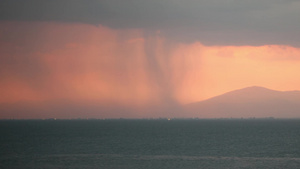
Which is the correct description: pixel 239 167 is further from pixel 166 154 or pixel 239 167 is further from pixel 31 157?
pixel 31 157

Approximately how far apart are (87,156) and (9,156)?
15.6 metres

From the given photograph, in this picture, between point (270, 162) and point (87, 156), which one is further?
point (87, 156)

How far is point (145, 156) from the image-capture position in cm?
7781

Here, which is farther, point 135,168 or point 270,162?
point 270,162

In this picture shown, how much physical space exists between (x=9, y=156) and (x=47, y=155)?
7.29 metres

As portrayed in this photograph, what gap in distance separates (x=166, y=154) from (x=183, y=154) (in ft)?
11.8

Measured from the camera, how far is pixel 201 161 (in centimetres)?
7038

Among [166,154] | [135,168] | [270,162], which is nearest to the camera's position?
[135,168]

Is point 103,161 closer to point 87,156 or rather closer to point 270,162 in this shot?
point 87,156

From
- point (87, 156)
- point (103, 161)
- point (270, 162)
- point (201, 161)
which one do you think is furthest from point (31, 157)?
point (270, 162)

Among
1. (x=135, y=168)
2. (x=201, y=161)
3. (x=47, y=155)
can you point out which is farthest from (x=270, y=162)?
(x=47, y=155)

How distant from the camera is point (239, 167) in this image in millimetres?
62562

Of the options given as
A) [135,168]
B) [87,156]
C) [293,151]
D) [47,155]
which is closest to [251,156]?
[293,151]

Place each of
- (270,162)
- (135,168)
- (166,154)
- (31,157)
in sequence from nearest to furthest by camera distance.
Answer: (135,168) < (270,162) < (31,157) < (166,154)
